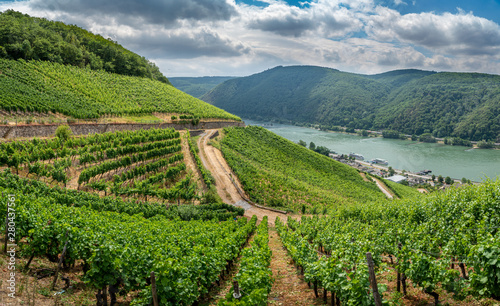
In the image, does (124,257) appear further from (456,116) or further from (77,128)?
(456,116)

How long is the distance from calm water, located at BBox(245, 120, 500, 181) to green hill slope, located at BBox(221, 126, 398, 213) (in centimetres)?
5685

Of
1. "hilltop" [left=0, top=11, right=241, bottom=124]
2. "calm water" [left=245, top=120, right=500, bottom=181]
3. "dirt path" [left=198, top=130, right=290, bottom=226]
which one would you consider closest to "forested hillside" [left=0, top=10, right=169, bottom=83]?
"hilltop" [left=0, top=11, right=241, bottom=124]

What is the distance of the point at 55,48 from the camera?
2566 inches

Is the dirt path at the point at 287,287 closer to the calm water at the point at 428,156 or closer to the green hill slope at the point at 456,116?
the calm water at the point at 428,156

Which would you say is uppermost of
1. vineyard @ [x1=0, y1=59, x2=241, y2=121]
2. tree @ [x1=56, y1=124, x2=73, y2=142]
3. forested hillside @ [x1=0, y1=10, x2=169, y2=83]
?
forested hillside @ [x1=0, y1=10, x2=169, y2=83]

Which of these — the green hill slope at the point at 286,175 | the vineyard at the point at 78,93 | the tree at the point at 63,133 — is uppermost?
the vineyard at the point at 78,93

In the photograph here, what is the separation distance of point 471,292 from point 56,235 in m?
13.1

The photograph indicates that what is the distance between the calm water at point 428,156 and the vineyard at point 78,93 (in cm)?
7883

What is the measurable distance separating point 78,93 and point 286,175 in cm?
3876

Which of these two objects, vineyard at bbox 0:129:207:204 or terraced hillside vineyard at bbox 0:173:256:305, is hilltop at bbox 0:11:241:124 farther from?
terraced hillside vineyard at bbox 0:173:256:305

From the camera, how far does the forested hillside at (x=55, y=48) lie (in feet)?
188

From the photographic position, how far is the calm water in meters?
100

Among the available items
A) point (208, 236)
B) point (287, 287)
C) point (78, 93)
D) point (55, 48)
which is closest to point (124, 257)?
point (208, 236)

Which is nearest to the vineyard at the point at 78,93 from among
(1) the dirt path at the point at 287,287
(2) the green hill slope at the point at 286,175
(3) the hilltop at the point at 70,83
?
(3) the hilltop at the point at 70,83
